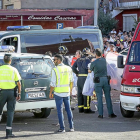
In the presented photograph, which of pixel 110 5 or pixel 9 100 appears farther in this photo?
pixel 110 5

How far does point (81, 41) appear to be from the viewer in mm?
20609

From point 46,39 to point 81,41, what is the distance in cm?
143

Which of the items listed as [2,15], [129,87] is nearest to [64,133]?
[129,87]

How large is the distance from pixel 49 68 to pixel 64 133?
83.9 inches

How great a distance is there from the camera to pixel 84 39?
20.6 metres

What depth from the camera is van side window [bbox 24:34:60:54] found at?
19.9m

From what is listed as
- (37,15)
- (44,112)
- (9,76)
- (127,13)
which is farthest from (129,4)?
(9,76)

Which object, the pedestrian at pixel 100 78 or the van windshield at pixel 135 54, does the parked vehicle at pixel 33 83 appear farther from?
the van windshield at pixel 135 54

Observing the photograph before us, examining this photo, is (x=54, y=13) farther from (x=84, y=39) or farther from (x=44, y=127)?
(x=44, y=127)

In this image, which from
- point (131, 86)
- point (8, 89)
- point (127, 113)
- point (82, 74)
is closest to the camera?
point (8, 89)

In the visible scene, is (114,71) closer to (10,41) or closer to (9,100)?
(10,41)

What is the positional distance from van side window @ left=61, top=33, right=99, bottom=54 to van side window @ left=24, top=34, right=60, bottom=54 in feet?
1.65

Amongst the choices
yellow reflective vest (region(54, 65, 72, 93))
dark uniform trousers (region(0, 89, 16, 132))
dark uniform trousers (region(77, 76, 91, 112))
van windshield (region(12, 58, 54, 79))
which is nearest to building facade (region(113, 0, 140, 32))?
dark uniform trousers (region(77, 76, 91, 112))

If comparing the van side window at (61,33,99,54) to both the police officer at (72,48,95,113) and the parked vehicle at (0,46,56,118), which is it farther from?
the parked vehicle at (0,46,56,118)
